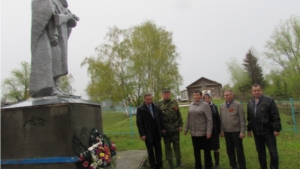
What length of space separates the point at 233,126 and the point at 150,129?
58.8 inches

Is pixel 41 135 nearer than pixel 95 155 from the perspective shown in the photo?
Yes

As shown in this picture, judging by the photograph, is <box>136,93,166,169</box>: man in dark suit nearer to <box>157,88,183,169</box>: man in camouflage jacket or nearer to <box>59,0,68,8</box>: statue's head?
<box>157,88,183,169</box>: man in camouflage jacket

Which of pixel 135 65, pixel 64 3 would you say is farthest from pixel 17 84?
pixel 64 3

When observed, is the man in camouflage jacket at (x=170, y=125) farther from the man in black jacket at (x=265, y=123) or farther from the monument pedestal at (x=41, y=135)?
the monument pedestal at (x=41, y=135)

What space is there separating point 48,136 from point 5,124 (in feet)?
2.21

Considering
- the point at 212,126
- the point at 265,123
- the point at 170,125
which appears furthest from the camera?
the point at 170,125

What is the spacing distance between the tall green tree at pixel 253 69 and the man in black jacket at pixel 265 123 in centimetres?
2742

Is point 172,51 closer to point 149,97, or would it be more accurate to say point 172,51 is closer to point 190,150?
point 190,150

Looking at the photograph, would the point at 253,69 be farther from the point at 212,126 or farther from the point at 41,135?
the point at 41,135

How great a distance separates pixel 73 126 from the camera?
3520mm

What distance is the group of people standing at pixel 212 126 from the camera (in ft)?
14.3

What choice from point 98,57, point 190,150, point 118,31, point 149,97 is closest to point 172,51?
point 118,31

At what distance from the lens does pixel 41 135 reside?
11.5 feet

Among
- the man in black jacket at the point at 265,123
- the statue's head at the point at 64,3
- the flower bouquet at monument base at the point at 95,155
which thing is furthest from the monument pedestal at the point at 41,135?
the man in black jacket at the point at 265,123
